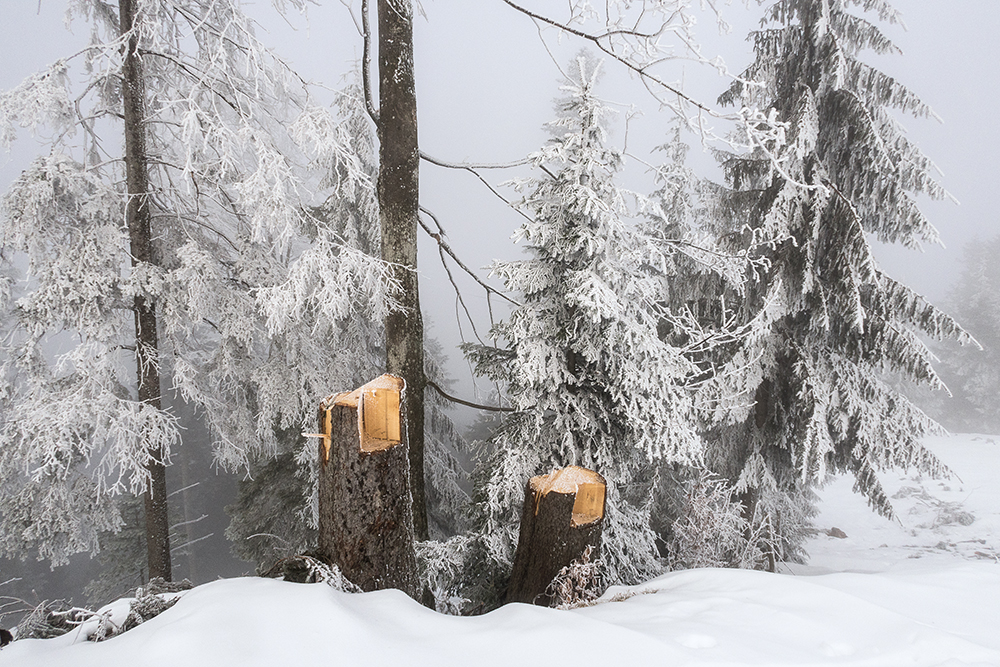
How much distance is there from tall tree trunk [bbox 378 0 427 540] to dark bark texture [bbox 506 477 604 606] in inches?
57.3

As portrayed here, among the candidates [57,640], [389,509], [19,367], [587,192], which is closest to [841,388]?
[587,192]

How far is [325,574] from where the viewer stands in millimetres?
2896

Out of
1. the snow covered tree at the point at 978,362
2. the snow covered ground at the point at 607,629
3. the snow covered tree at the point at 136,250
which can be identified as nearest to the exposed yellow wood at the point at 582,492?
the snow covered ground at the point at 607,629

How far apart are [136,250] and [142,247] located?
0.25 ft

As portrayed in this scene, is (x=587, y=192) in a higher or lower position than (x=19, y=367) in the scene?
higher

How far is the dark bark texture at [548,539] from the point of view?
11.6 ft

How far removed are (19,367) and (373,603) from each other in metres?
5.92

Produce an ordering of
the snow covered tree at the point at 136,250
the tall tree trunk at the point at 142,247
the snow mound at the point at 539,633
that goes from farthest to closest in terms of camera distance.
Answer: the tall tree trunk at the point at 142,247
the snow covered tree at the point at 136,250
the snow mound at the point at 539,633

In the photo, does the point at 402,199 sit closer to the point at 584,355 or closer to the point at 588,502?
the point at 584,355

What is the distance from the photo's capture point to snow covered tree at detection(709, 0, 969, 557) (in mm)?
6762

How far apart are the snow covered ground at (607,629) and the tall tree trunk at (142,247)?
3981 mm

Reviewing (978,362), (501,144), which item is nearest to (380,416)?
(978,362)

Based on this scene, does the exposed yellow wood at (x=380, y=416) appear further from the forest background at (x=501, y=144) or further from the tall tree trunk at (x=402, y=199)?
the forest background at (x=501, y=144)

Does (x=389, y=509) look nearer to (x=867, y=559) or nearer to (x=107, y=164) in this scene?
(x=107, y=164)
